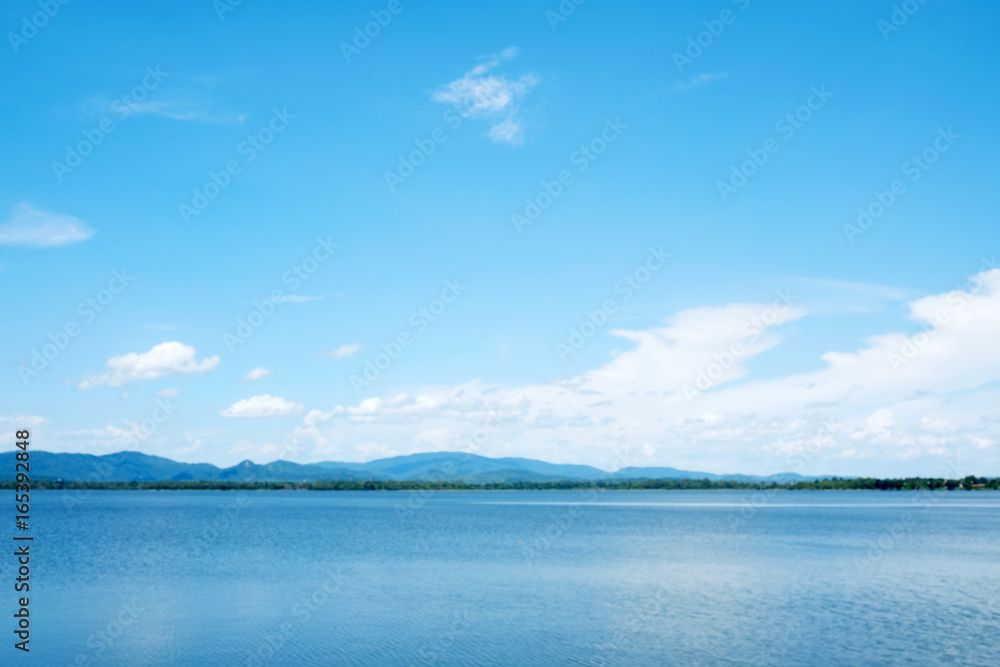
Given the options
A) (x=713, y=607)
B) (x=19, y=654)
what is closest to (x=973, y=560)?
(x=713, y=607)
